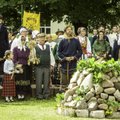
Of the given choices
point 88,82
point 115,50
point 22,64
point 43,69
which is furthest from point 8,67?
point 88,82

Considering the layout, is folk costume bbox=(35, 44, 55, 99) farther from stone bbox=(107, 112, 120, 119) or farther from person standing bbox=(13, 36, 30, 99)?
stone bbox=(107, 112, 120, 119)

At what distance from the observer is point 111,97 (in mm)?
10922

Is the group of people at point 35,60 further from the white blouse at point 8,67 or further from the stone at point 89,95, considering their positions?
the stone at point 89,95

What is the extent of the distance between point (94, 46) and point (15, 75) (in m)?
2.37

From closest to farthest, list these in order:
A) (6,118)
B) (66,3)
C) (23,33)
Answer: (6,118) → (23,33) → (66,3)

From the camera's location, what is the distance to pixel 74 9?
2664 centimetres

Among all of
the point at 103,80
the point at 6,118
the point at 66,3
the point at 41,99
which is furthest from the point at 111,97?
the point at 66,3

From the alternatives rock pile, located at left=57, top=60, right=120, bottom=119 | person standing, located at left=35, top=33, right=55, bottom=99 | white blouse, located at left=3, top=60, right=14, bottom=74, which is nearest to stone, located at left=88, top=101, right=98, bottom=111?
rock pile, located at left=57, top=60, right=120, bottom=119

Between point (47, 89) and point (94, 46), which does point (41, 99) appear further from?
point (94, 46)

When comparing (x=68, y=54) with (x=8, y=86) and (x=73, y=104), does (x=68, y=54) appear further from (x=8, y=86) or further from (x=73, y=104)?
(x=73, y=104)

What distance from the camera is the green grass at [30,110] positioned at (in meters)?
10.6

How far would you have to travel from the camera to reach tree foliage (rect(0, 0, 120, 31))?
86.3 feet

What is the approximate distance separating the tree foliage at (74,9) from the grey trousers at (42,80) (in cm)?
1108

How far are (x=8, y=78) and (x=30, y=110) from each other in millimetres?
2687
